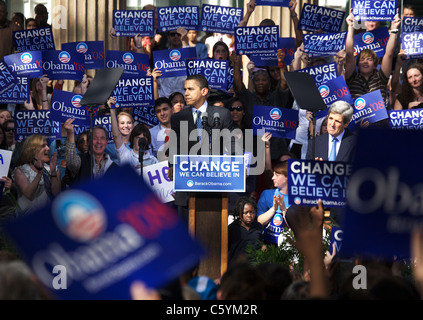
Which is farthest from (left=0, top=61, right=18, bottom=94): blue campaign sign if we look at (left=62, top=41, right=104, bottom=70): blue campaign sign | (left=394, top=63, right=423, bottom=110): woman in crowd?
(left=394, top=63, right=423, bottom=110): woman in crowd

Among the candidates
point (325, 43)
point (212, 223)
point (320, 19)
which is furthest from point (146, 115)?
point (212, 223)

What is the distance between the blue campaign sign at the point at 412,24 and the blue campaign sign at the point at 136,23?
11.1 feet

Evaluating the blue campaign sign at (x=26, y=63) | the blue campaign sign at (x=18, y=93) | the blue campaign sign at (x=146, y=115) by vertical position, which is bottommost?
the blue campaign sign at (x=146, y=115)

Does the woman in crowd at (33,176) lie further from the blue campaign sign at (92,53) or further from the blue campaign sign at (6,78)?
the blue campaign sign at (92,53)

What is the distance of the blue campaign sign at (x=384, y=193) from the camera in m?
3.13

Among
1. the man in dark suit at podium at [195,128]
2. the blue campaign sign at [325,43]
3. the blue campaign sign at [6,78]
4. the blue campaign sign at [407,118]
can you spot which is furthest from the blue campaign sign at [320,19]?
the blue campaign sign at [6,78]

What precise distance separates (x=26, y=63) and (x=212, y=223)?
478cm

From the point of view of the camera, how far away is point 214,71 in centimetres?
1016

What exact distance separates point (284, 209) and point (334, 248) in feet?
5.17

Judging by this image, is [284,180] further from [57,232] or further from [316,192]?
[57,232]

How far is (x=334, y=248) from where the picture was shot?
5.76 meters

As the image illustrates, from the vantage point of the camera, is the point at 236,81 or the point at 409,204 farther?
the point at 236,81

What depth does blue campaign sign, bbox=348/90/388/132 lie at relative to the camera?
9.09 meters
